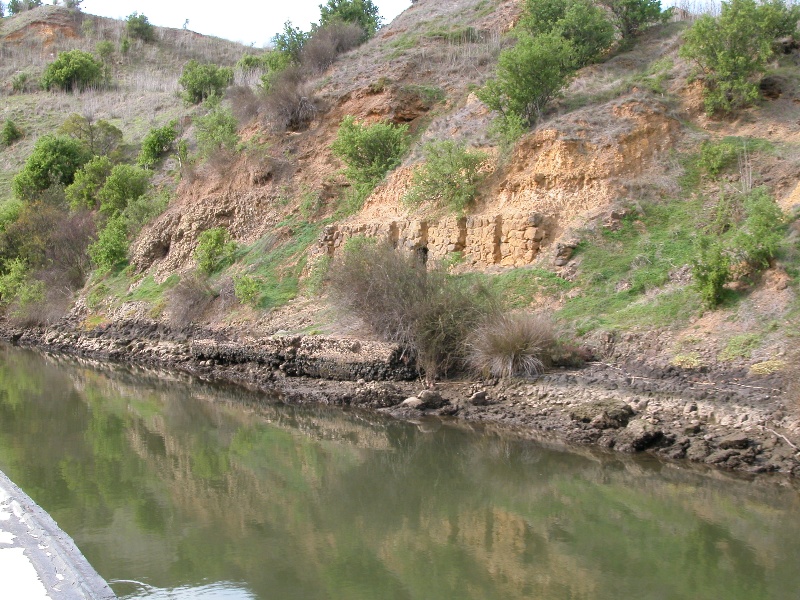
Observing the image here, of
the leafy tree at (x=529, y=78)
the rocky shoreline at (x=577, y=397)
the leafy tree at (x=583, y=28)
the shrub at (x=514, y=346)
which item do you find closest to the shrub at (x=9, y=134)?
the rocky shoreline at (x=577, y=397)

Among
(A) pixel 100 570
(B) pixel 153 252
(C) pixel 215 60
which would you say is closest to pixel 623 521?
(A) pixel 100 570

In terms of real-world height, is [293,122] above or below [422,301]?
above

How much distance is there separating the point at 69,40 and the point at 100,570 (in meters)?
71.1

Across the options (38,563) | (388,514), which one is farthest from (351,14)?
(38,563)

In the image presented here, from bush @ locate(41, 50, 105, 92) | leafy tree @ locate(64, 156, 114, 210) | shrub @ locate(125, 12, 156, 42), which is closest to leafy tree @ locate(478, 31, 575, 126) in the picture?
leafy tree @ locate(64, 156, 114, 210)

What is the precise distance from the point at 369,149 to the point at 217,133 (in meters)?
9.19

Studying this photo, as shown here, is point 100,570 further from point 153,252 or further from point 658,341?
point 153,252

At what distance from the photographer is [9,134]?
179 ft

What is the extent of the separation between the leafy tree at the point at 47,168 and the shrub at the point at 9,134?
11.5 metres

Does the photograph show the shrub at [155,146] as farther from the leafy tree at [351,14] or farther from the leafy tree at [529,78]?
the leafy tree at [529,78]

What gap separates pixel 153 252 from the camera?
107 feet

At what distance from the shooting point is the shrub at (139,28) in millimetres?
68500

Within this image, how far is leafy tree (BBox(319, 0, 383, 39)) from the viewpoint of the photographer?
42406 millimetres

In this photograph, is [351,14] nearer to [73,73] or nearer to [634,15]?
[634,15]
